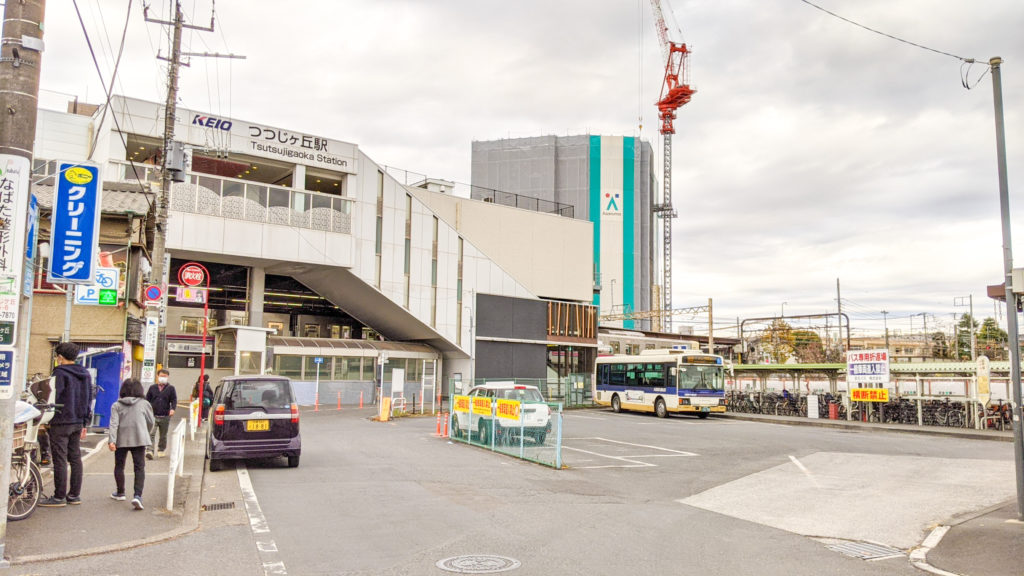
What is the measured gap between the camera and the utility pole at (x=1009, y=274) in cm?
1009

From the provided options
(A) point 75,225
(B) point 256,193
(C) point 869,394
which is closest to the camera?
(A) point 75,225

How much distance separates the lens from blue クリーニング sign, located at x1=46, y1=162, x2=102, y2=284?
1080cm

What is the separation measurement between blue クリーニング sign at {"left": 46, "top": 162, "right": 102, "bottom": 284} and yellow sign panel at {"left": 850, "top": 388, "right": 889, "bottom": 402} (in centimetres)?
2901

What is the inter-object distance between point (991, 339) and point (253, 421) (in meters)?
98.0

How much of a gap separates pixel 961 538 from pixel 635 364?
2779 cm

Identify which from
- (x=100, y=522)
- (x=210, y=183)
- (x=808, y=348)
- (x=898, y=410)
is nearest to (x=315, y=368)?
(x=210, y=183)

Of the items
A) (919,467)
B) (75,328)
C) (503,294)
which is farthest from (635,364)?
(75,328)

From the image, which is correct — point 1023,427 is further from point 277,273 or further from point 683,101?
point 683,101

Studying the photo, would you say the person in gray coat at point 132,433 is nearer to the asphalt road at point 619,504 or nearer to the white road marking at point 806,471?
the asphalt road at point 619,504

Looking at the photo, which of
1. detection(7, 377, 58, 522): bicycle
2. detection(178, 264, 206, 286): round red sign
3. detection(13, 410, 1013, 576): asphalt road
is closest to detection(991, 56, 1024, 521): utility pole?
detection(13, 410, 1013, 576): asphalt road

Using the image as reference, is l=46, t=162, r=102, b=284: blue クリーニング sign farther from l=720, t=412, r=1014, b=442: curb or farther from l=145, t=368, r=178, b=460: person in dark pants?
l=720, t=412, r=1014, b=442: curb

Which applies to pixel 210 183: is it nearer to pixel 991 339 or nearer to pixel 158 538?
pixel 158 538

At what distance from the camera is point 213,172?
136 ft

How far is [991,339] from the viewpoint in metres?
88.6
